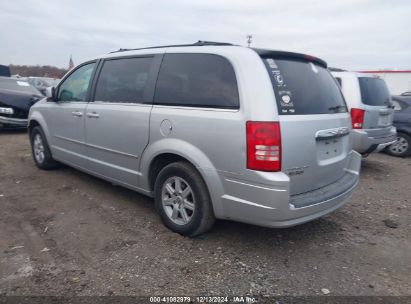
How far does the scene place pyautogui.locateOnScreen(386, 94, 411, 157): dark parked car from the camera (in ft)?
26.1

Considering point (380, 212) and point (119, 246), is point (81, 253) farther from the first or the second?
point (380, 212)

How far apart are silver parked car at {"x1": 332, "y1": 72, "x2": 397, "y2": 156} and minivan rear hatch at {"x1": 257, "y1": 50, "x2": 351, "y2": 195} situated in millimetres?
2479

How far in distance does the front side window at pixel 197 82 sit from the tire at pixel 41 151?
9.36 ft

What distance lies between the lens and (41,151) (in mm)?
5699

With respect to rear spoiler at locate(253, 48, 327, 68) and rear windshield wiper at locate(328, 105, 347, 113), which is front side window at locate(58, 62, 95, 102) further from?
rear windshield wiper at locate(328, 105, 347, 113)

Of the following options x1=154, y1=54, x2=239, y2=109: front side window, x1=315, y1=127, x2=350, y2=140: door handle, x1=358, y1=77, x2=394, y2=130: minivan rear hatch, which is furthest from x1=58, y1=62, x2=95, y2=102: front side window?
x1=358, y1=77, x2=394, y2=130: minivan rear hatch

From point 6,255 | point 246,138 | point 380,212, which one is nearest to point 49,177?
point 6,255

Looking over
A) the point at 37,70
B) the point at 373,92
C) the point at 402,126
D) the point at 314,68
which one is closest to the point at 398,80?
the point at 402,126

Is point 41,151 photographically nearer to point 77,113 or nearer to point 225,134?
point 77,113

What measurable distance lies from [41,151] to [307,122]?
4.49m

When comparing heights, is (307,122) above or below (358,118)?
above

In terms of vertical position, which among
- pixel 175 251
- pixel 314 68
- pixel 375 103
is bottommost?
pixel 175 251

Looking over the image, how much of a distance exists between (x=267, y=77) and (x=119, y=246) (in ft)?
6.75

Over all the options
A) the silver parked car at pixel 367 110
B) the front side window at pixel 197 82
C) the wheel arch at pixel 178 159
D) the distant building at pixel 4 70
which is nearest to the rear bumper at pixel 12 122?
the wheel arch at pixel 178 159
